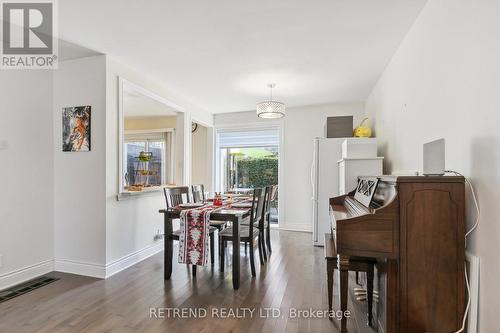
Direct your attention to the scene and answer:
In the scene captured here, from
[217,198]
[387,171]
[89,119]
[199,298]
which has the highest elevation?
[89,119]

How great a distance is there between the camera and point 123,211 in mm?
3119

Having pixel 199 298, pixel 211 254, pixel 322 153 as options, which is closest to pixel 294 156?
pixel 322 153

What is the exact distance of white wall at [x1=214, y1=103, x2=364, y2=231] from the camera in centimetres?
497

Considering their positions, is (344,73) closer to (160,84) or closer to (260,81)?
(260,81)

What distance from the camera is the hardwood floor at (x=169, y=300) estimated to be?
1.95m

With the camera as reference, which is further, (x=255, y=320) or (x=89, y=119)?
(x=89, y=119)

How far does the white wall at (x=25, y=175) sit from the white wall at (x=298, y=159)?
362 cm

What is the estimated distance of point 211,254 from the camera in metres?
3.17

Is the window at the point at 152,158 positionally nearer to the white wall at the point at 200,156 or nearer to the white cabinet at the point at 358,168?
the white wall at the point at 200,156

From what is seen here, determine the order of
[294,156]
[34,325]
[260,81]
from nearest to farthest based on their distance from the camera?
1. [34,325]
2. [260,81]
3. [294,156]

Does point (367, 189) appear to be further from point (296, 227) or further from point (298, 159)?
point (296, 227)

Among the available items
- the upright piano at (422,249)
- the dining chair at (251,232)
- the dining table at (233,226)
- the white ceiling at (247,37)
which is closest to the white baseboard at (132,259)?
the dining table at (233,226)

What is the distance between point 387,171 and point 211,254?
242cm

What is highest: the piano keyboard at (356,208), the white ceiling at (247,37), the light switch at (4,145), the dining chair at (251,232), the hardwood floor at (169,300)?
the white ceiling at (247,37)
